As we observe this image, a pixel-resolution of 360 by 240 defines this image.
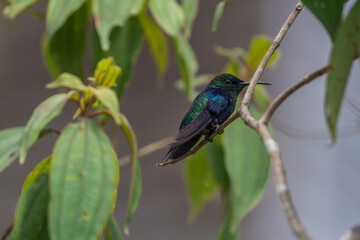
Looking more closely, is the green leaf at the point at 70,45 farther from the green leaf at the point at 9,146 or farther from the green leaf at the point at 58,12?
the green leaf at the point at 9,146

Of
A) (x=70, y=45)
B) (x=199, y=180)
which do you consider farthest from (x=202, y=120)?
(x=199, y=180)

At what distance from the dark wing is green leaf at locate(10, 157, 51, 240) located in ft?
1.22

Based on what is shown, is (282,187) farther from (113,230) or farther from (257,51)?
(257,51)

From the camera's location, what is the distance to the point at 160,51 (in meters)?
2.10

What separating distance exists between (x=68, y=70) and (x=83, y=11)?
8.3 inches

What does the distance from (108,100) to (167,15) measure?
579 millimetres

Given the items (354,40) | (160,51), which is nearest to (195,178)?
(160,51)

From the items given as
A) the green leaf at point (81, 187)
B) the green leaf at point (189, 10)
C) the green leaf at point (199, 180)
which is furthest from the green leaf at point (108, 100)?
the green leaf at point (199, 180)

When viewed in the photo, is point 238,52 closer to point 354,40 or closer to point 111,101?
point 111,101

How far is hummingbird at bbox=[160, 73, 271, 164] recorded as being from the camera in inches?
48.9

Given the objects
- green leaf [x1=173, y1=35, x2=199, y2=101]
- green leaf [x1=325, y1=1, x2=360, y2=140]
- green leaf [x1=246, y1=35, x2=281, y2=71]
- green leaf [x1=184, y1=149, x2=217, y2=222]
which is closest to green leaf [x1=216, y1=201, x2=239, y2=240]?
green leaf [x1=184, y1=149, x2=217, y2=222]

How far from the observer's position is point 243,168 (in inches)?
67.1

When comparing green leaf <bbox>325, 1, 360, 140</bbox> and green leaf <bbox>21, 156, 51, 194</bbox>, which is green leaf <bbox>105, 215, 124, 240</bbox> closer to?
green leaf <bbox>21, 156, 51, 194</bbox>

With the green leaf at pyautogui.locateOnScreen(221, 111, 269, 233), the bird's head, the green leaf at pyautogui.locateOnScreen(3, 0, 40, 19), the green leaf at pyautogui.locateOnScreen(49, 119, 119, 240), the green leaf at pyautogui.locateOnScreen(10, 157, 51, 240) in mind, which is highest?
the green leaf at pyautogui.locateOnScreen(3, 0, 40, 19)
